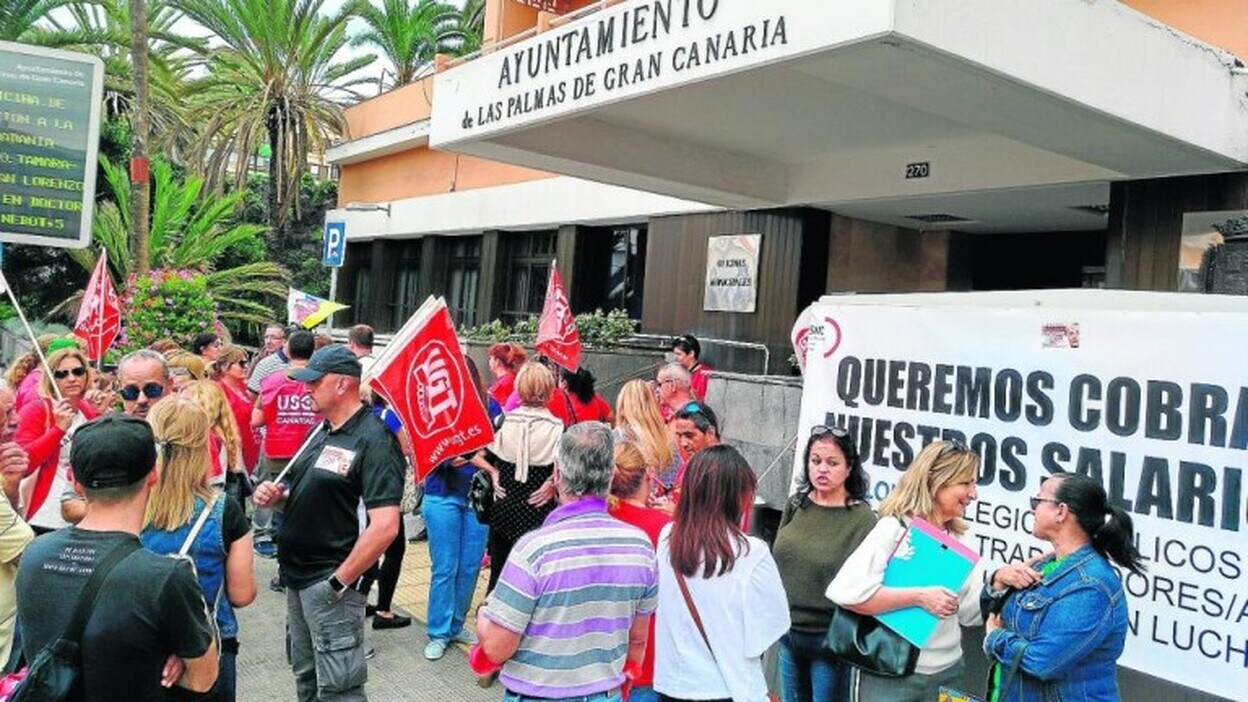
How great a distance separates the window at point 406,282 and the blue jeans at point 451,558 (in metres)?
13.5

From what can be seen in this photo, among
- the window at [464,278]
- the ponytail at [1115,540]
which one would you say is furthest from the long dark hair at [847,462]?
the window at [464,278]

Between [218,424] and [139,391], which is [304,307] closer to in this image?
[139,391]

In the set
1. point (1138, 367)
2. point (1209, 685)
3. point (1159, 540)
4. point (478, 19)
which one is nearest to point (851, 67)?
point (1138, 367)

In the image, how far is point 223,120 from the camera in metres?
20.2

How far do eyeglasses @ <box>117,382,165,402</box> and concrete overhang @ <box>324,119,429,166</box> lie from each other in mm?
13162

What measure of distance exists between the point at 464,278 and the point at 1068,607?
1536 cm

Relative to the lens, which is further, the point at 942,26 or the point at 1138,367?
the point at 942,26

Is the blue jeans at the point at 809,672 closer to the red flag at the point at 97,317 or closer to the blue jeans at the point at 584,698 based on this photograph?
the blue jeans at the point at 584,698

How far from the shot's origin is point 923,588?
331 centimetres

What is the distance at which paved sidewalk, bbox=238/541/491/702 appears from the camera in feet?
16.3

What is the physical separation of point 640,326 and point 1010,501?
885 cm

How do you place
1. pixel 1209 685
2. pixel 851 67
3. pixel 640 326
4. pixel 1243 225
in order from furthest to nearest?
pixel 640 326, pixel 1243 225, pixel 851 67, pixel 1209 685

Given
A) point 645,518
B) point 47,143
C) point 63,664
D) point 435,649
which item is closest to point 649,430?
point 645,518

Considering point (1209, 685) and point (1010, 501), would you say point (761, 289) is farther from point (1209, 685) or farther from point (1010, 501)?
point (1209, 685)
